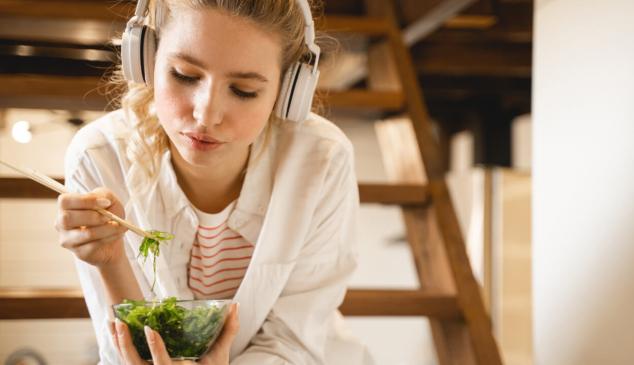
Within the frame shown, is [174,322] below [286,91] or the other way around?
below

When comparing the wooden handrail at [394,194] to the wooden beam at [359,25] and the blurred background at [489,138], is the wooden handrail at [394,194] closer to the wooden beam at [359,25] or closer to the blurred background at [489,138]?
the blurred background at [489,138]

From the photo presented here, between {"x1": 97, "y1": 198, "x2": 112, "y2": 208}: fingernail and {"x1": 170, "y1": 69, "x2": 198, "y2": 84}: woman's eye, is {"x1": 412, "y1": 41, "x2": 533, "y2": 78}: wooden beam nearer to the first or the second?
{"x1": 170, "y1": 69, "x2": 198, "y2": 84}: woman's eye

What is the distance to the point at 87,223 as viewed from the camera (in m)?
1.45

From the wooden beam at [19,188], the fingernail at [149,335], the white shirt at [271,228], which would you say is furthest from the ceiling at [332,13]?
the fingernail at [149,335]

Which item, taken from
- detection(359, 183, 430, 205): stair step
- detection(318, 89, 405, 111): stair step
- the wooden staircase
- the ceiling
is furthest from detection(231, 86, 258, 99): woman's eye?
detection(318, 89, 405, 111): stair step

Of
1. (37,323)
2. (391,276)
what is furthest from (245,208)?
(391,276)

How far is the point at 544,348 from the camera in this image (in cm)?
217

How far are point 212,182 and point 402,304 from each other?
0.76 metres

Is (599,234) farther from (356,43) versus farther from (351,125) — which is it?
(351,125)

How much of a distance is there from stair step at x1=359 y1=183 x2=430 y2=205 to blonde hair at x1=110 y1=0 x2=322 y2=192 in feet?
2.33

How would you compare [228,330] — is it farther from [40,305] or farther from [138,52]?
[40,305]

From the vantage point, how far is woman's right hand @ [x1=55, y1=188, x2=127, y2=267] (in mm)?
1435

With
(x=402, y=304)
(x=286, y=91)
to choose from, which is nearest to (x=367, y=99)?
(x=402, y=304)

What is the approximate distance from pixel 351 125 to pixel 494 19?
355 cm
